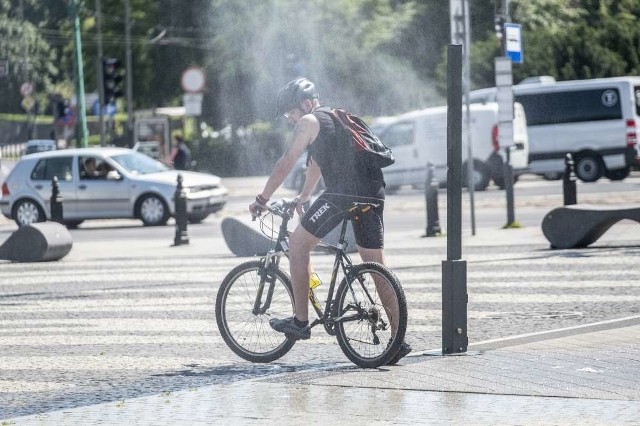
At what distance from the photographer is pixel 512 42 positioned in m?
20.8

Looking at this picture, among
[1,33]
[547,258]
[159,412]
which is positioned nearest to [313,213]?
[159,412]

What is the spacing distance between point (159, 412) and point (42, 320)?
480cm

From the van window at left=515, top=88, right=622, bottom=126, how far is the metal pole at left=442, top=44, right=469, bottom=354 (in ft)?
93.8

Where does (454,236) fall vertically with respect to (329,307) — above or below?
above

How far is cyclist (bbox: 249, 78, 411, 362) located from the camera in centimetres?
868

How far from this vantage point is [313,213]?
870cm

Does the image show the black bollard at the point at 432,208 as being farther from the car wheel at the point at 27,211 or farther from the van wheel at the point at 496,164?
the van wheel at the point at 496,164

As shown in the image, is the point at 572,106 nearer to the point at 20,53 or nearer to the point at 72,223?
the point at 72,223

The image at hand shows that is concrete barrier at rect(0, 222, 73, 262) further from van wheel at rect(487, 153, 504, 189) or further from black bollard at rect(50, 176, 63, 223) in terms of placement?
van wheel at rect(487, 153, 504, 189)

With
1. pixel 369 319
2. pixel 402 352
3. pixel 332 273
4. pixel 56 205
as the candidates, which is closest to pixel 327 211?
pixel 332 273

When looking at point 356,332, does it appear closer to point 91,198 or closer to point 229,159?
point 91,198

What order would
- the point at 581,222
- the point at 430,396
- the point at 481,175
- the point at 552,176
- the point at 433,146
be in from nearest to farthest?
the point at 430,396
the point at 581,222
the point at 433,146
the point at 481,175
the point at 552,176

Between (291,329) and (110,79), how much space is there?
27.9m

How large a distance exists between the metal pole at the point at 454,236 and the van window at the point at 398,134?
2707 centimetres
